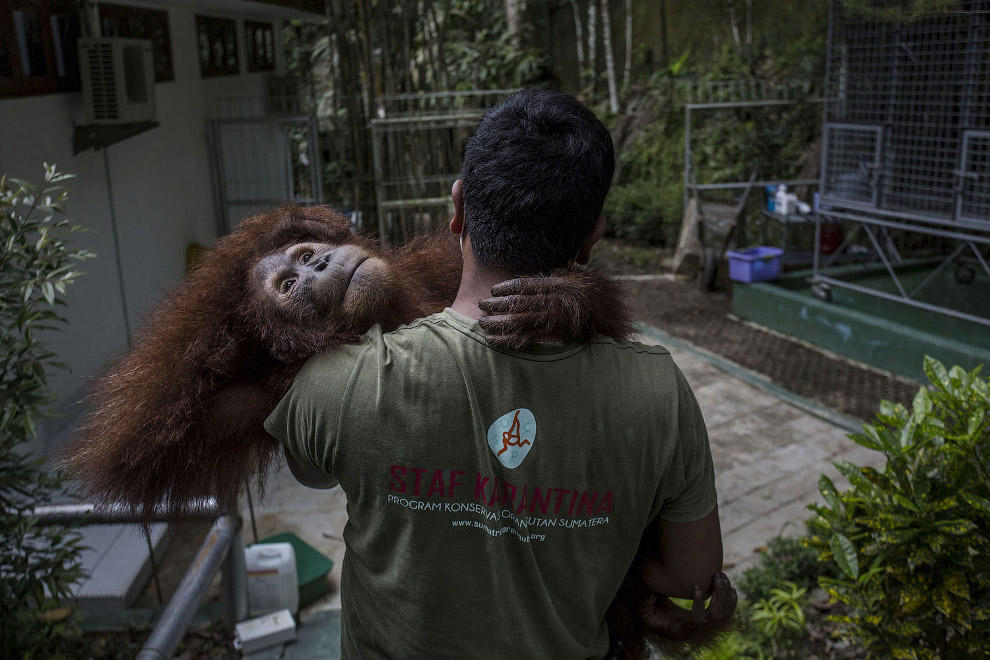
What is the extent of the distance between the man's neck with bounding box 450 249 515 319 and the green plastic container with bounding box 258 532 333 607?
8.41ft

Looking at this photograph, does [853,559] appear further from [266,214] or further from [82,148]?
[82,148]

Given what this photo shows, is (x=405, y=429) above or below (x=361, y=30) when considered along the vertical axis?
below

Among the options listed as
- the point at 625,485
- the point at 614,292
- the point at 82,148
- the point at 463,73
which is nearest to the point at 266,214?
the point at 614,292

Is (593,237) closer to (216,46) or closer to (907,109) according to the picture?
(907,109)

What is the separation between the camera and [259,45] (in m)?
9.25

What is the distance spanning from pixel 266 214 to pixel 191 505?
64 cm

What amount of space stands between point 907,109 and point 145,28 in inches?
225

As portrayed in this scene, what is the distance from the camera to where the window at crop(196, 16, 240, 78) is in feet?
24.1

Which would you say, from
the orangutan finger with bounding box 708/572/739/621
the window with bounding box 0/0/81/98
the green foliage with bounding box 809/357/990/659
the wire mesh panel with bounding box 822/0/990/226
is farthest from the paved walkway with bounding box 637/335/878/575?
the window with bounding box 0/0/81/98

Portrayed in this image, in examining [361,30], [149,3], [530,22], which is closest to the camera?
[149,3]

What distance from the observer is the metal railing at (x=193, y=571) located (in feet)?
7.77

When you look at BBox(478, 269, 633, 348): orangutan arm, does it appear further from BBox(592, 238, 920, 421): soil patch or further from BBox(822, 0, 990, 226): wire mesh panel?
BBox(822, 0, 990, 226): wire mesh panel

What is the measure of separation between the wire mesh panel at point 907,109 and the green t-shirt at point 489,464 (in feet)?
16.3

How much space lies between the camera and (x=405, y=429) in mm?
1310
